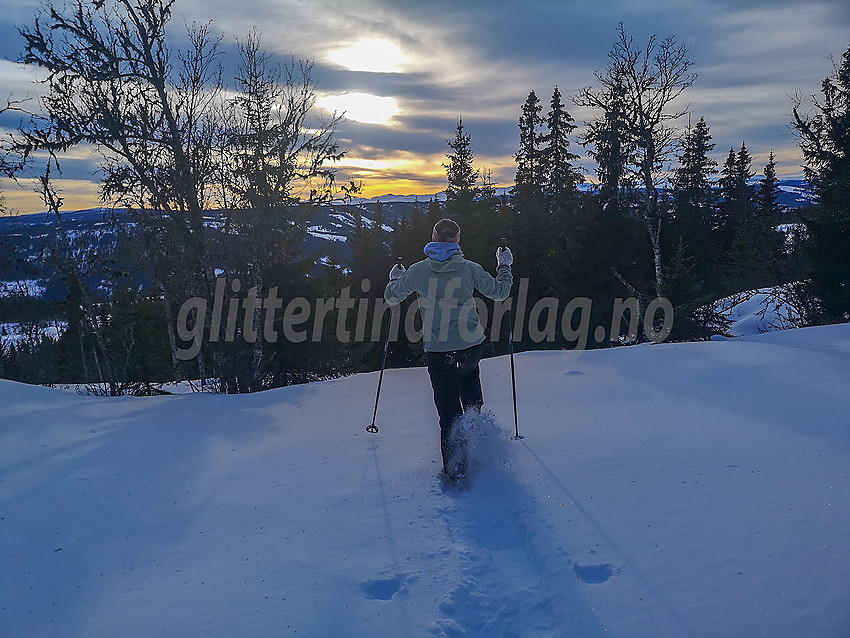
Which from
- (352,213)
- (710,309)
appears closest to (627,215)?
(710,309)

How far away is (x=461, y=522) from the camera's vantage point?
11.1ft

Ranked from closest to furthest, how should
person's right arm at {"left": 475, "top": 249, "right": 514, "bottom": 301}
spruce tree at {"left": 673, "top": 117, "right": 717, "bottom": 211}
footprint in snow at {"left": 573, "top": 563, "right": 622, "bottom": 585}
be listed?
footprint in snow at {"left": 573, "top": 563, "right": 622, "bottom": 585} → person's right arm at {"left": 475, "top": 249, "right": 514, "bottom": 301} → spruce tree at {"left": 673, "top": 117, "right": 717, "bottom": 211}

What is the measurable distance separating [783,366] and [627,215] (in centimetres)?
2057

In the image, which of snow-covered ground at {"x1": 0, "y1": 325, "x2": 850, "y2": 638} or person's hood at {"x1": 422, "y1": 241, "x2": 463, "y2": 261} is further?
person's hood at {"x1": 422, "y1": 241, "x2": 463, "y2": 261}

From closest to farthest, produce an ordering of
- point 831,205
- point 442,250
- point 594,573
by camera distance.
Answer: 1. point 594,573
2. point 442,250
3. point 831,205

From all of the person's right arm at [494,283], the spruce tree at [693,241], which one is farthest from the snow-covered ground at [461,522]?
the spruce tree at [693,241]

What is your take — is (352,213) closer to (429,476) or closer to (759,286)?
(429,476)

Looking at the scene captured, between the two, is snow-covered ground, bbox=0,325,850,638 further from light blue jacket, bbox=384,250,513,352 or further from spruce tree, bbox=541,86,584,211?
spruce tree, bbox=541,86,584,211

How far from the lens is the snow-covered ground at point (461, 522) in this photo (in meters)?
2.45

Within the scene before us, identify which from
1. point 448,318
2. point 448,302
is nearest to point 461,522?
point 448,318

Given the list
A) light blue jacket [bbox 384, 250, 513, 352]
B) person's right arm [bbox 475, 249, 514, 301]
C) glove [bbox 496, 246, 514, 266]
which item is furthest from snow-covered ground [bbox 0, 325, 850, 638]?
glove [bbox 496, 246, 514, 266]

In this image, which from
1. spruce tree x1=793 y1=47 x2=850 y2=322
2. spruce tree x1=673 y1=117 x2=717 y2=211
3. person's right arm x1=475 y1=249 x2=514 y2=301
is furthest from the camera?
spruce tree x1=673 y1=117 x2=717 y2=211

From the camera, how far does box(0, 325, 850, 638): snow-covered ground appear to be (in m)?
2.45

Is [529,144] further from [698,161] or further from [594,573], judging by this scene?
[594,573]
